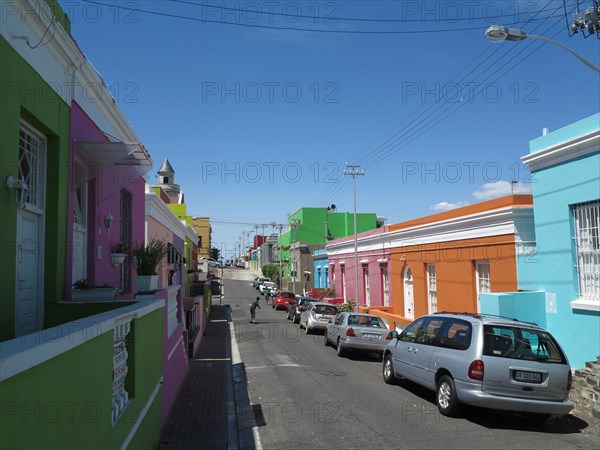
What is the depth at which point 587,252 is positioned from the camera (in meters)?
11.1

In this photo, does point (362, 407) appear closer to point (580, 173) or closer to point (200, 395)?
point (200, 395)

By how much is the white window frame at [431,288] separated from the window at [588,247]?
8496 millimetres

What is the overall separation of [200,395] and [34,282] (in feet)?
17.6

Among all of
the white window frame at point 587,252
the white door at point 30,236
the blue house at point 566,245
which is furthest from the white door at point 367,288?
the white door at point 30,236

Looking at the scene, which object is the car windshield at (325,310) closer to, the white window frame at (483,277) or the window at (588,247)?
the white window frame at (483,277)

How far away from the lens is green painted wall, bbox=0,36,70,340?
5.13m

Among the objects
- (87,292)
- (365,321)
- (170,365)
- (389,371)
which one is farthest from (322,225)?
(87,292)

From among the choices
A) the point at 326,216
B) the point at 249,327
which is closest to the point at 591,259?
the point at 249,327

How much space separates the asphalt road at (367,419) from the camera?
723 centimetres

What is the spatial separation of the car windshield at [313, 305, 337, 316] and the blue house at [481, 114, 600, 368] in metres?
10.7

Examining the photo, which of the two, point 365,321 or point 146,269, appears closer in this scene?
point 146,269

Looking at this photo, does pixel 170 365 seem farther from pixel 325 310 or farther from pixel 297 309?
pixel 297 309

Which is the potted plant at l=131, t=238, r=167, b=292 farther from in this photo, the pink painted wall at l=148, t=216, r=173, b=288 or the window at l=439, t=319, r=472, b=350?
the window at l=439, t=319, r=472, b=350

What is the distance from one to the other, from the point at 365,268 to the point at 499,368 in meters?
21.3
